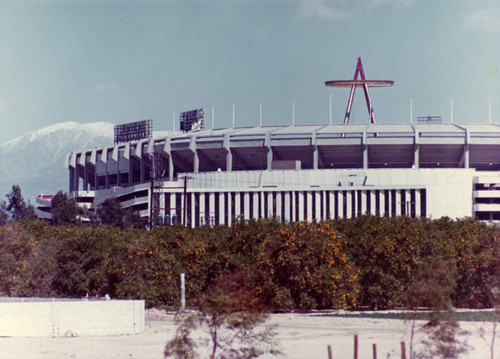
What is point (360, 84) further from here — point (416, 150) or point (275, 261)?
point (275, 261)

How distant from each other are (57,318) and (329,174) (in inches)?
3401

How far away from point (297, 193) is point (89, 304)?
85.1 m

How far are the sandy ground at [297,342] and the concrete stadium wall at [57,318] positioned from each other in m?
0.81

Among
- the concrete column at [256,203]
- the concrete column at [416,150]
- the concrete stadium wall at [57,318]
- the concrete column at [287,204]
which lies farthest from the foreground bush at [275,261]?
the concrete column at [256,203]

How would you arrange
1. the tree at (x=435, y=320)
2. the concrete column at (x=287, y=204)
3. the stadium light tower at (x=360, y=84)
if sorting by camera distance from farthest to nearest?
the stadium light tower at (x=360, y=84) → the concrete column at (x=287, y=204) → the tree at (x=435, y=320)

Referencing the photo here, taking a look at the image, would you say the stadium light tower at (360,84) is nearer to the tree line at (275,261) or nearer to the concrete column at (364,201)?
the concrete column at (364,201)

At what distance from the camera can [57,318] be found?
139ft

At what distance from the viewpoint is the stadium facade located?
12369cm

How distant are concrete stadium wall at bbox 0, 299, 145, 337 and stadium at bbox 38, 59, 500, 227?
73.7 meters

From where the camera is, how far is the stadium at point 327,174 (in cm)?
12369

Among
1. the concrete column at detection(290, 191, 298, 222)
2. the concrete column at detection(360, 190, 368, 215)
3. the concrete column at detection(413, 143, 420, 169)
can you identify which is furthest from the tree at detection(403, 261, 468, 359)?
the concrete column at detection(413, 143, 420, 169)

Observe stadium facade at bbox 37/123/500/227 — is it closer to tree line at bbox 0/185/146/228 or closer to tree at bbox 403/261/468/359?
tree line at bbox 0/185/146/228

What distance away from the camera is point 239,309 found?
26234 millimetres

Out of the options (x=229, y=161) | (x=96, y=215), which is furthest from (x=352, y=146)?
(x=96, y=215)
